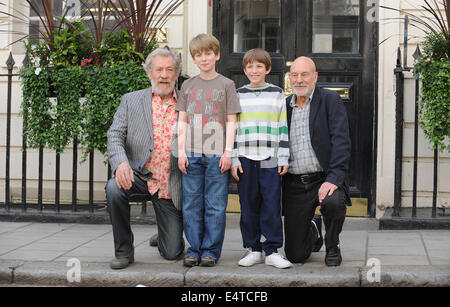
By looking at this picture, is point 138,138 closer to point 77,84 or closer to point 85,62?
point 77,84

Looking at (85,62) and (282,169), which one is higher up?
(85,62)

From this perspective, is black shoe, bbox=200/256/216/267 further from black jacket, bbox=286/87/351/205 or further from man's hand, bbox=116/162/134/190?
black jacket, bbox=286/87/351/205

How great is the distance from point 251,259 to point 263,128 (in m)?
0.93

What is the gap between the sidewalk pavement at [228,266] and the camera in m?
4.03

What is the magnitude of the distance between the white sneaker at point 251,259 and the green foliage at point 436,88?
2.25m

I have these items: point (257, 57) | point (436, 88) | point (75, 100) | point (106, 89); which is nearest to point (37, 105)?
point (75, 100)

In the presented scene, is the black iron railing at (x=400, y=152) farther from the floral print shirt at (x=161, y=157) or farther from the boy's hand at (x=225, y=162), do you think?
the floral print shirt at (x=161, y=157)

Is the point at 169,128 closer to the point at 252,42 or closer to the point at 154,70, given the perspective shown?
the point at 154,70

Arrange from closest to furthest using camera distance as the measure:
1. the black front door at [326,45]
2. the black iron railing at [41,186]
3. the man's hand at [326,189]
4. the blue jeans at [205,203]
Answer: the man's hand at [326,189] → the blue jeans at [205,203] → the black iron railing at [41,186] → the black front door at [326,45]

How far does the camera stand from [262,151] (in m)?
4.26

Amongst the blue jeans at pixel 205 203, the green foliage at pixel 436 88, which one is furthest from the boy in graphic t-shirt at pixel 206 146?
the green foliage at pixel 436 88

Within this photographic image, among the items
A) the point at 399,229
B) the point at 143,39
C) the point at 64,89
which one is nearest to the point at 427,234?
the point at 399,229

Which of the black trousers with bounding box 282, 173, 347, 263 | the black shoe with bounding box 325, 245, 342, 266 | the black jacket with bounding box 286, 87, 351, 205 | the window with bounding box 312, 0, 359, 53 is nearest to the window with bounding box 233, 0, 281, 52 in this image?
the window with bounding box 312, 0, 359, 53

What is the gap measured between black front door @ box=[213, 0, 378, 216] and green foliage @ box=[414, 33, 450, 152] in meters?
0.97
